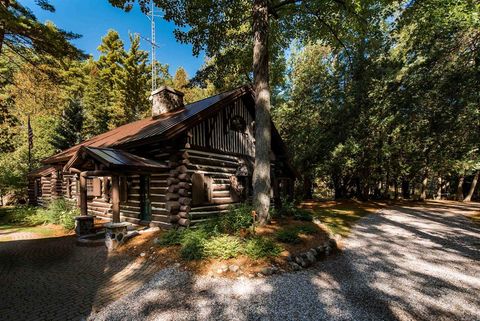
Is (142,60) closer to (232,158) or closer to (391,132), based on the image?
(232,158)

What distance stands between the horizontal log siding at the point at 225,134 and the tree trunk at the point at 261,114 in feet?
8.62

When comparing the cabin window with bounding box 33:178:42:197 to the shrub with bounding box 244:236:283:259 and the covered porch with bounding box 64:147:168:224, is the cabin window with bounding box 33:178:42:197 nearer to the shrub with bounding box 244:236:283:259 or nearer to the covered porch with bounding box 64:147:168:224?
the covered porch with bounding box 64:147:168:224

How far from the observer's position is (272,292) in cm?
525

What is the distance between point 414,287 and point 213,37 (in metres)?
12.0

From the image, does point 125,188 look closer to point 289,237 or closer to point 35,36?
point 35,36

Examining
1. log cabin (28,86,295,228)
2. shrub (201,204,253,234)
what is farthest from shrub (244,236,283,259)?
log cabin (28,86,295,228)

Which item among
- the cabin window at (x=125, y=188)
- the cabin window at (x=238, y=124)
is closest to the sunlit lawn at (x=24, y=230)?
the cabin window at (x=125, y=188)

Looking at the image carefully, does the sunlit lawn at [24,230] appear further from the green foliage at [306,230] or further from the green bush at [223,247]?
the green foliage at [306,230]

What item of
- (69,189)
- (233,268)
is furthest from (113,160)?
(69,189)

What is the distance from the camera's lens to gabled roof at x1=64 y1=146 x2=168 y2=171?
27.8ft

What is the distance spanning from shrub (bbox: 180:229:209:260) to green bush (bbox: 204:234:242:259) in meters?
0.17

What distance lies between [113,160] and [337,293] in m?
7.93

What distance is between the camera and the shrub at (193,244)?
22.3 ft

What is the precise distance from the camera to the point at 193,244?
717cm
